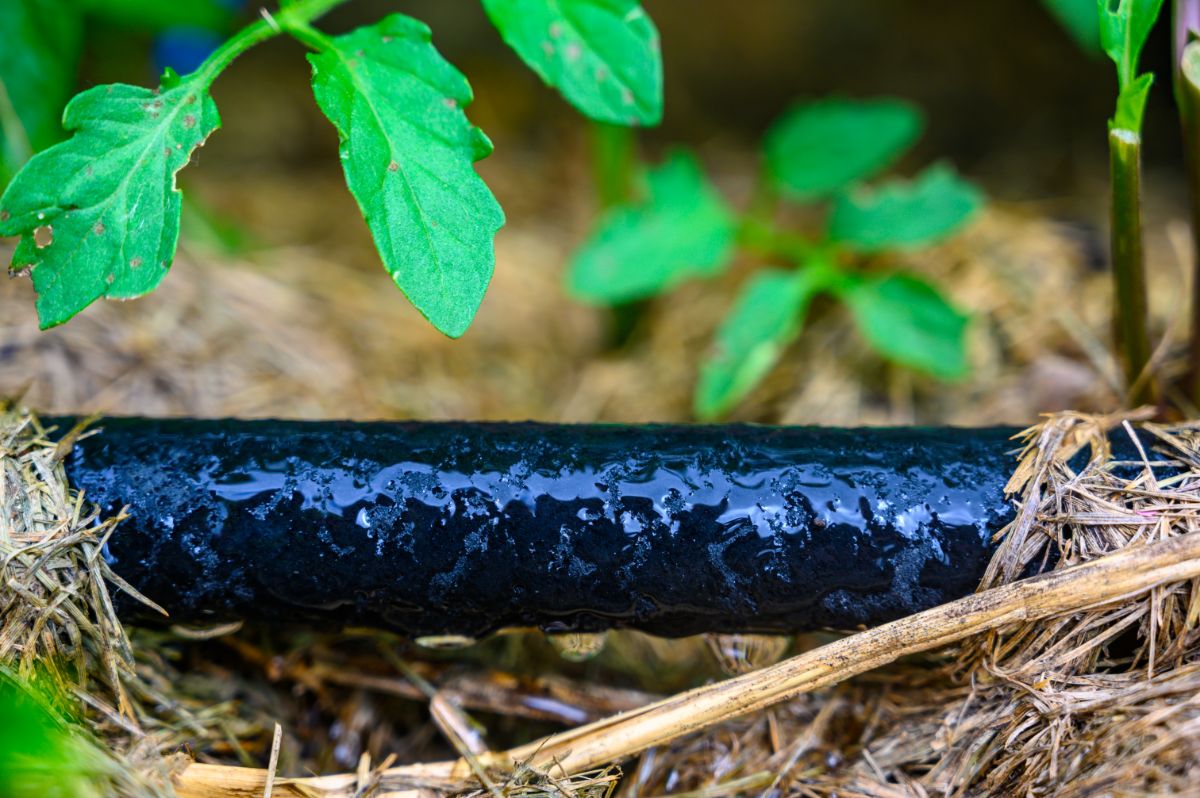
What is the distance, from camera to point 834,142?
164 cm

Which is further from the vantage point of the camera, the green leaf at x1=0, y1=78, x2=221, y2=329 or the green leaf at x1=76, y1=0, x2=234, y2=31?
the green leaf at x1=76, y1=0, x2=234, y2=31

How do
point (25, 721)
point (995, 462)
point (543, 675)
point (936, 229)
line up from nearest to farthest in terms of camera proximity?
point (25, 721) < point (995, 462) < point (543, 675) < point (936, 229)

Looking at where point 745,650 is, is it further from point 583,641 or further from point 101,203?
point 101,203

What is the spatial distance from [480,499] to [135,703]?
472 millimetres

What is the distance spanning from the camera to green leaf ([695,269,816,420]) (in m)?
1.47

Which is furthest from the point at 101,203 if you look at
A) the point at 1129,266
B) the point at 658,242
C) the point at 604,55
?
the point at 1129,266

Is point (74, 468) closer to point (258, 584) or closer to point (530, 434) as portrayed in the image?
point (258, 584)

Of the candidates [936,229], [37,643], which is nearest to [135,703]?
[37,643]

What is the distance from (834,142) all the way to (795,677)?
42.0 inches

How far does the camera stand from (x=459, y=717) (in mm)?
1100

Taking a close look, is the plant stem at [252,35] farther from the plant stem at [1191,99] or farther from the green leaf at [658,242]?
the plant stem at [1191,99]

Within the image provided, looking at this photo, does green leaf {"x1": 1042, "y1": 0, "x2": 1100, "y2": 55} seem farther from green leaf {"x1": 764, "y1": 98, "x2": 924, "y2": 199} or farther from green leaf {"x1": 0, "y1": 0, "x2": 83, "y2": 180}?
green leaf {"x1": 0, "y1": 0, "x2": 83, "y2": 180}

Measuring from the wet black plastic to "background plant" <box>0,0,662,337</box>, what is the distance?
22cm

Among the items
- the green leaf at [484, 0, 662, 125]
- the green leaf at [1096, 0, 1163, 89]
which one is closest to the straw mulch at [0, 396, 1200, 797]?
the green leaf at [1096, 0, 1163, 89]
